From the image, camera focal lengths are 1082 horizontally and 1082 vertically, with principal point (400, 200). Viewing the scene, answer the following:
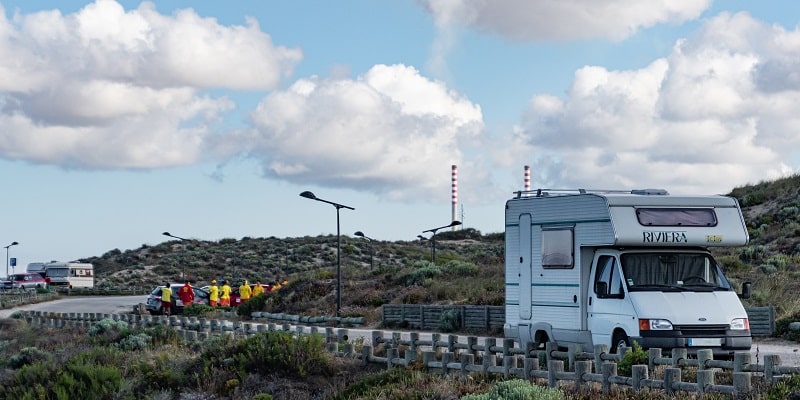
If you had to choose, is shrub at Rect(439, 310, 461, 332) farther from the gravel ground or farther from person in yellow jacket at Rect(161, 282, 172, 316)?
person in yellow jacket at Rect(161, 282, 172, 316)

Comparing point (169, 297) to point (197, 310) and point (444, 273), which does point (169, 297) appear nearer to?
point (197, 310)

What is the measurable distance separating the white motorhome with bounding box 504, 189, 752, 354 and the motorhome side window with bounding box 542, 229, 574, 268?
0.7 inches

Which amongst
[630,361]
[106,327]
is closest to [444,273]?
[106,327]

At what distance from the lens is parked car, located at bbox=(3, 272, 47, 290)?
81625 millimetres

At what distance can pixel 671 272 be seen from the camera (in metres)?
17.4

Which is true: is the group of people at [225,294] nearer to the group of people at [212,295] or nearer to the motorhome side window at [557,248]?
the group of people at [212,295]

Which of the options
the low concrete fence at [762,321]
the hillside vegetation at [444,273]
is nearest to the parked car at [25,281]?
the hillside vegetation at [444,273]

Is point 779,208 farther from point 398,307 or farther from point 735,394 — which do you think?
point 735,394

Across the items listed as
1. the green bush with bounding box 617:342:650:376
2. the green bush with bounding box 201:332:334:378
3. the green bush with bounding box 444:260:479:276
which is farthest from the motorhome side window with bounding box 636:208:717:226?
the green bush with bounding box 444:260:479:276

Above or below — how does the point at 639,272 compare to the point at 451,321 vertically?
above

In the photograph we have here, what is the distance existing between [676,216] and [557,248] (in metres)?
2.11

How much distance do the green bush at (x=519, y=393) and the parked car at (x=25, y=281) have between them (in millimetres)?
72591

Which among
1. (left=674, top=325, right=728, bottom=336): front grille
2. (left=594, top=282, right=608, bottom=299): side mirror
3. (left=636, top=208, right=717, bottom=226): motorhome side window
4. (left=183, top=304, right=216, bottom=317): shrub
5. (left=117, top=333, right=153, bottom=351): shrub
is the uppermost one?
(left=636, top=208, right=717, bottom=226): motorhome side window

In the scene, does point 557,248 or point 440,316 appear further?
point 440,316
